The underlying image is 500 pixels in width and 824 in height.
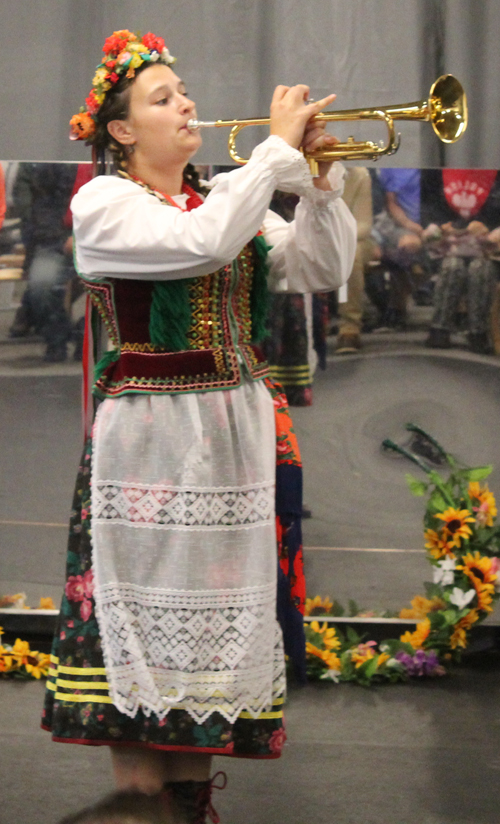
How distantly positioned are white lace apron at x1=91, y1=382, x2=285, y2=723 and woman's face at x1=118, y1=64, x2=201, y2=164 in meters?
0.45

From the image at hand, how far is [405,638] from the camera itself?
2.72 m

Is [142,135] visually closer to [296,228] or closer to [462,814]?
[296,228]

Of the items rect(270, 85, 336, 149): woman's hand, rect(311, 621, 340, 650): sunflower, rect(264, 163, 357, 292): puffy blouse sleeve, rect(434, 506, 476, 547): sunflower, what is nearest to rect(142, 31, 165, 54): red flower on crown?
rect(270, 85, 336, 149): woman's hand

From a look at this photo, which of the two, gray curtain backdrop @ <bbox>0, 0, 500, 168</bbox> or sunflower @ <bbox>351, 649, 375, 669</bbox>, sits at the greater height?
gray curtain backdrop @ <bbox>0, 0, 500, 168</bbox>

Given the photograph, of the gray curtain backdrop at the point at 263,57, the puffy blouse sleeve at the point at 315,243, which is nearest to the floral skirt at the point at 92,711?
the puffy blouse sleeve at the point at 315,243

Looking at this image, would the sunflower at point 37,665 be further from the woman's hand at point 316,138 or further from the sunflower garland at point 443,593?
the woman's hand at point 316,138

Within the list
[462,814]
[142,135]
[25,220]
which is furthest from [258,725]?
[25,220]

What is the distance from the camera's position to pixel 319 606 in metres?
2.82

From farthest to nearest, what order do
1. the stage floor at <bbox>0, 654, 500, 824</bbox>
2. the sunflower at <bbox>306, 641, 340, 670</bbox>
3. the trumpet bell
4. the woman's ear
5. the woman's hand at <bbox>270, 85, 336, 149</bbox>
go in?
1. the sunflower at <bbox>306, 641, 340, 670</bbox>
2. the stage floor at <bbox>0, 654, 500, 824</bbox>
3. the trumpet bell
4. the woman's ear
5. the woman's hand at <bbox>270, 85, 336, 149</bbox>

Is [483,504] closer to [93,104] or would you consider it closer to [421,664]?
[421,664]

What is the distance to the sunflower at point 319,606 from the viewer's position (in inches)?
111

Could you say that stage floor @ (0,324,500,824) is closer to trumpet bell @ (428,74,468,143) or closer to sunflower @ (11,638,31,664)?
sunflower @ (11,638,31,664)

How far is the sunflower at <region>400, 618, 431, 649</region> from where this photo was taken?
2.71 meters

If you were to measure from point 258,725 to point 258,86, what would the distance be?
1968 mm
